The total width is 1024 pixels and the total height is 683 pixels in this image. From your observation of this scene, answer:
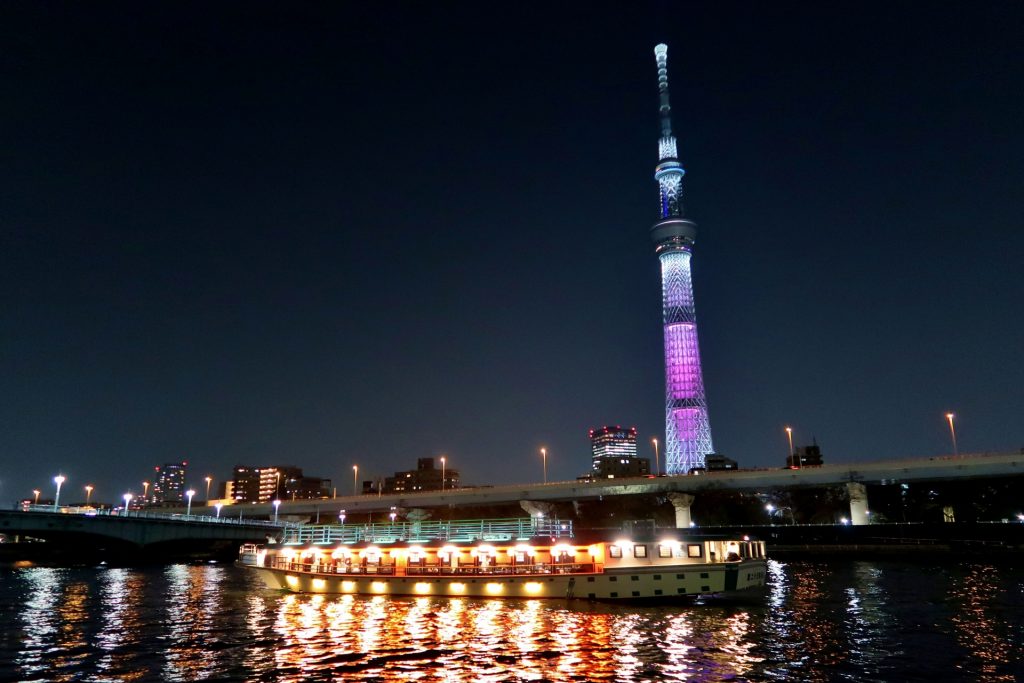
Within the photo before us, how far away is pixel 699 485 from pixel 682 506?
10.2 m

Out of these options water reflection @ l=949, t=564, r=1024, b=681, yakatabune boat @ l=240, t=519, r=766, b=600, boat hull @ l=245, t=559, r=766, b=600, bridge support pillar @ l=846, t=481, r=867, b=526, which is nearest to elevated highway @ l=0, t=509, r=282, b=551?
yakatabune boat @ l=240, t=519, r=766, b=600

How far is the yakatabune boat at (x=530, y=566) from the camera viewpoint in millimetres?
45156

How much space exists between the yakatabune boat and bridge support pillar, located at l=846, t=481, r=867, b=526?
2705 inches

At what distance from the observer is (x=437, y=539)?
52.5 m

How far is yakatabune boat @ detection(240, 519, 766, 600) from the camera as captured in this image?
4516 centimetres

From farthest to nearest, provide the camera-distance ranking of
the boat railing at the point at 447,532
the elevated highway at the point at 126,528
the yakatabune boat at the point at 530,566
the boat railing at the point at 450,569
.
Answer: the elevated highway at the point at 126,528, the boat railing at the point at 447,532, the boat railing at the point at 450,569, the yakatabune boat at the point at 530,566

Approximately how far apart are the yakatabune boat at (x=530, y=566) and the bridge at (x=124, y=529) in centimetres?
4789

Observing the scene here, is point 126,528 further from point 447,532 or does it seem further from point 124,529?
point 447,532

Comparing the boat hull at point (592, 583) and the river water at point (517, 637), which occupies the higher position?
Answer: the boat hull at point (592, 583)

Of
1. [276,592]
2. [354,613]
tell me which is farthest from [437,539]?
[276,592]

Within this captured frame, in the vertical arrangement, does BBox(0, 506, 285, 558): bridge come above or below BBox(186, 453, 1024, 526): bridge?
below

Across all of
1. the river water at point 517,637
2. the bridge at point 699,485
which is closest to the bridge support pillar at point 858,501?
the bridge at point 699,485

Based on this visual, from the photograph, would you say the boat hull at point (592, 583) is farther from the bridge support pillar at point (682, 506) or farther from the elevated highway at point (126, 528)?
the bridge support pillar at point (682, 506)

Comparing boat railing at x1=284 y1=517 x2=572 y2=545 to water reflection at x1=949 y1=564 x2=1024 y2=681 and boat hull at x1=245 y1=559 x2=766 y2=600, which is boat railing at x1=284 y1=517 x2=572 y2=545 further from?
water reflection at x1=949 y1=564 x2=1024 y2=681
